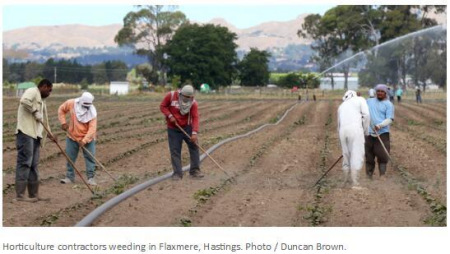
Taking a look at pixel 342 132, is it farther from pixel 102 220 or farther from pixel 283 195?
pixel 102 220

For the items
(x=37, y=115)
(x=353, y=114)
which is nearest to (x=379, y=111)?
(x=353, y=114)

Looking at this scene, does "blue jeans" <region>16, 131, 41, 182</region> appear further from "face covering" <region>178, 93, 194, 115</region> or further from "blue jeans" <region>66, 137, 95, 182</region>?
"face covering" <region>178, 93, 194, 115</region>

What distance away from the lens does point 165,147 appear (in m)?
17.0

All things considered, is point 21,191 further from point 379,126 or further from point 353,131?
point 379,126

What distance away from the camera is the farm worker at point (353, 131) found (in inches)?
420

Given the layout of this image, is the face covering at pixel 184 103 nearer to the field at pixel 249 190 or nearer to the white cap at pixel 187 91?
the white cap at pixel 187 91

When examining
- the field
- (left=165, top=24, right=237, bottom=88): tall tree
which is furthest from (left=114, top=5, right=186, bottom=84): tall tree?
the field

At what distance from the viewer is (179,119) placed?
11414 mm

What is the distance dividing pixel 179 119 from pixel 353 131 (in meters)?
2.43

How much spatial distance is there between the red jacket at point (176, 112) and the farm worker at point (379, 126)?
253 cm

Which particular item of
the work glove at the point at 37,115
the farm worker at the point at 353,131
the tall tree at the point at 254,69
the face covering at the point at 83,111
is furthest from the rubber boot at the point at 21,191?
the tall tree at the point at 254,69

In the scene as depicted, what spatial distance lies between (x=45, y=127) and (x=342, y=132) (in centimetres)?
385

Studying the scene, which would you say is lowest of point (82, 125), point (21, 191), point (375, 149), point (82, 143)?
point (21, 191)
